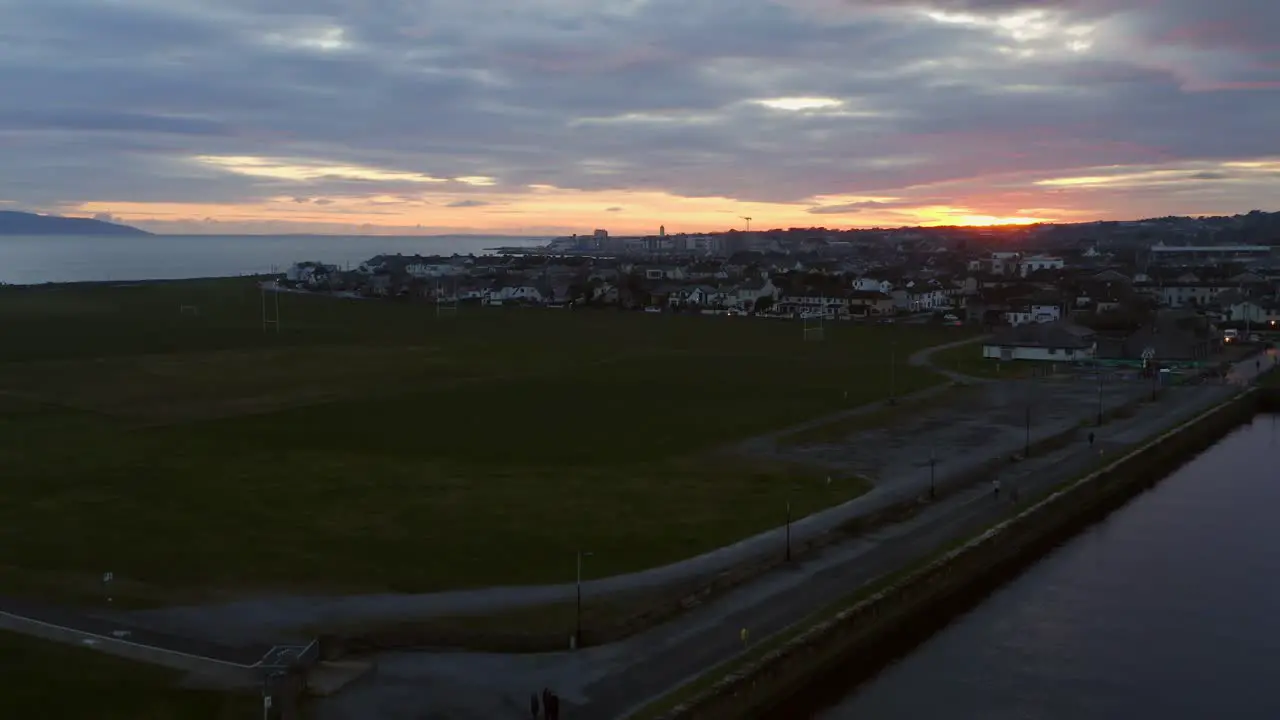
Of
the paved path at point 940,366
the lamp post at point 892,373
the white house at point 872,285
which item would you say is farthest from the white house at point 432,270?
the lamp post at point 892,373

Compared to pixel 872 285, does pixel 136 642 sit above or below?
below

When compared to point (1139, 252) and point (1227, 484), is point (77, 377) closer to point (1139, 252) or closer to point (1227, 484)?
point (1227, 484)

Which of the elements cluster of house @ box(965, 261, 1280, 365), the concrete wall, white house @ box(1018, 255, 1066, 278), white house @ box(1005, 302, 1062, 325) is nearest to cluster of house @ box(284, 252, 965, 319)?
cluster of house @ box(965, 261, 1280, 365)

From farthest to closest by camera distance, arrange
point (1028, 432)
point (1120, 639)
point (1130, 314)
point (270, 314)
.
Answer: point (270, 314) < point (1130, 314) < point (1028, 432) < point (1120, 639)

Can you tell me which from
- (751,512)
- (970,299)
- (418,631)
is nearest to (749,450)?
(751,512)

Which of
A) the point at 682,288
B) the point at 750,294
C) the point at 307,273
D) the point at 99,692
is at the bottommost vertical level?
the point at 99,692

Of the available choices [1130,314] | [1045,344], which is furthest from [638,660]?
[1130,314]

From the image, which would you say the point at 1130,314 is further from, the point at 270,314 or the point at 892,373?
the point at 270,314

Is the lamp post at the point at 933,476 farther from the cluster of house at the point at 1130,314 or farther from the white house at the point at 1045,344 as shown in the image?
the cluster of house at the point at 1130,314
